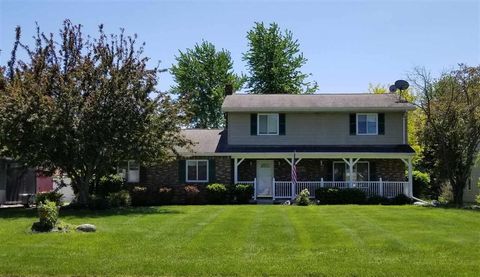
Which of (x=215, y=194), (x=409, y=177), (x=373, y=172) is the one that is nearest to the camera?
(x=215, y=194)

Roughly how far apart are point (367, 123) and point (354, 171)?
2.66 meters

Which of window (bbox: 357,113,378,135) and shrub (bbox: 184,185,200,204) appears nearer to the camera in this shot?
shrub (bbox: 184,185,200,204)

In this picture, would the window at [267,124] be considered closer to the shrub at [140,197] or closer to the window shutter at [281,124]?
the window shutter at [281,124]

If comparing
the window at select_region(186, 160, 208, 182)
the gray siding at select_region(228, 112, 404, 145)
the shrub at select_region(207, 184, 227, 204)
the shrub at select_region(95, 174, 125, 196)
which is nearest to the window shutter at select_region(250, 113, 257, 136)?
the gray siding at select_region(228, 112, 404, 145)

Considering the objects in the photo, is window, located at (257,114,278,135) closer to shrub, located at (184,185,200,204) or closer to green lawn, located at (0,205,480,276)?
shrub, located at (184,185,200,204)

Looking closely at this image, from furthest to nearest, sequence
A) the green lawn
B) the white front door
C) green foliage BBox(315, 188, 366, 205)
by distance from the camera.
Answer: the white front door
green foliage BBox(315, 188, 366, 205)
the green lawn

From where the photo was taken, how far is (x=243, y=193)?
29203mm

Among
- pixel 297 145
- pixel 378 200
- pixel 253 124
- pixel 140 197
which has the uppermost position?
pixel 253 124

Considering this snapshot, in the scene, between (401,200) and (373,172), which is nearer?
(401,200)

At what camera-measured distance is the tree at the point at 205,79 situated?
5825cm

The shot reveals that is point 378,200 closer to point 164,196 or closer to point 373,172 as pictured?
point 373,172

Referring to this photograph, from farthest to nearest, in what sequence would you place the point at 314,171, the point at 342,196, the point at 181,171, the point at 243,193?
1. the point at 314,171
2. the point at 181,171
3. the point at 243,193
4. the point at 342,196

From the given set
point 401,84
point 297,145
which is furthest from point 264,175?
point 401,84

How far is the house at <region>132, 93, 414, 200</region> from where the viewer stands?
30.8 m
